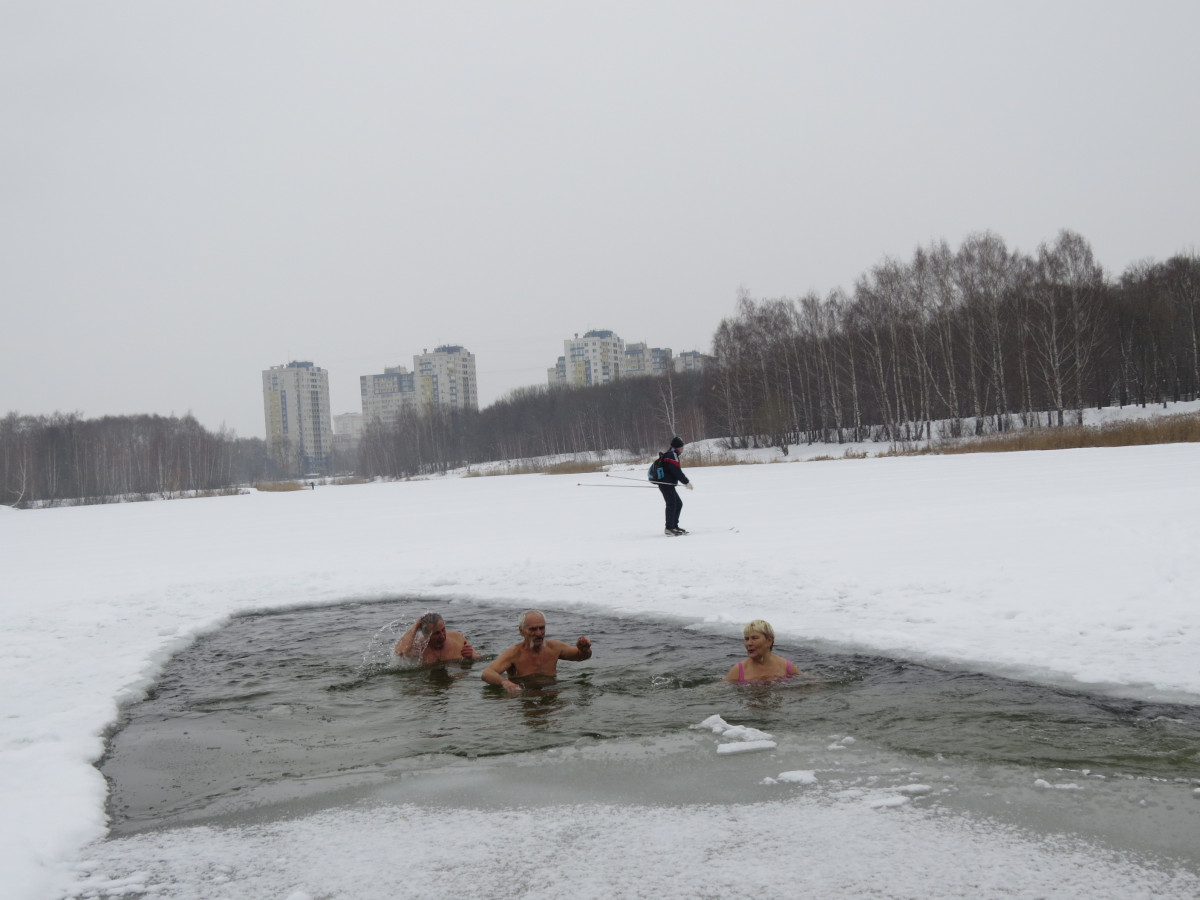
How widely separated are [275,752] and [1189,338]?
57.4m

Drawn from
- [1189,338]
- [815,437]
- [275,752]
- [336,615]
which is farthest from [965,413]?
[275,752]

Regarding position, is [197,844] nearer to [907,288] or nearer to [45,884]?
[45,884]

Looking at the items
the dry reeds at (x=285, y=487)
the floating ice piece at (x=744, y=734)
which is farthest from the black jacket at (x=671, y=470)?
the dry reeds at (x=285, y=487)

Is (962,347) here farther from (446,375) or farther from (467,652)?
(446,375)

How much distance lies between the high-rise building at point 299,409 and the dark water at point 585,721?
157136 mm

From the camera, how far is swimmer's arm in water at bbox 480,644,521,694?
5.93 meters

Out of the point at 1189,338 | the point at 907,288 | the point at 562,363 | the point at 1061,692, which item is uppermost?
the point at 562,363

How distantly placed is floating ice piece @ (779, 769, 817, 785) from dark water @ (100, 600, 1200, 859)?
186 millimetres

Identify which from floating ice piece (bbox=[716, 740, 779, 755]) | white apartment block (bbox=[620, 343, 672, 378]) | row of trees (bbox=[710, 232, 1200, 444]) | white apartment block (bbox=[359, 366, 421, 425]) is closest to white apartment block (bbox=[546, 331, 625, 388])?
white apartment block (bbox=[620, 343, 672, 378])

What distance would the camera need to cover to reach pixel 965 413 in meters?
51.6

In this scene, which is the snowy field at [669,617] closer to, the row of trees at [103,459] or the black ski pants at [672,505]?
the black ski pants at [672,505]

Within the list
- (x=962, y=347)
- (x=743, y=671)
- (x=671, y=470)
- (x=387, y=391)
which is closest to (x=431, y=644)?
(x=743, y=671)

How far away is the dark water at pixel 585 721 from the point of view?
4062 millimetres

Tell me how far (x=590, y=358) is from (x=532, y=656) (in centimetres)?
12910
